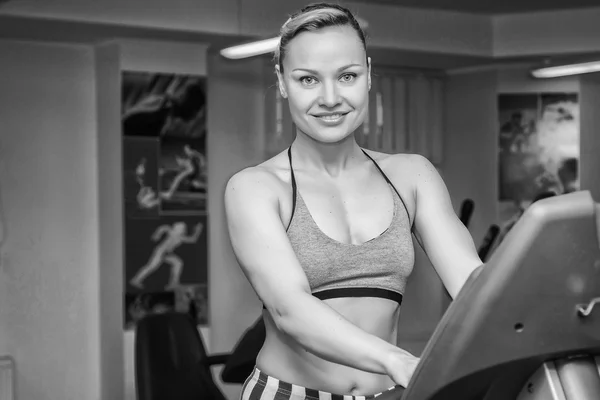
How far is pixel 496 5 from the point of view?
8.09 meters

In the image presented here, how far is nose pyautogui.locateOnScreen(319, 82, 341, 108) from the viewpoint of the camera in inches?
57.0

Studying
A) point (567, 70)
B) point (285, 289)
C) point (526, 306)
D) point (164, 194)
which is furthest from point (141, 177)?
point (526, 306)

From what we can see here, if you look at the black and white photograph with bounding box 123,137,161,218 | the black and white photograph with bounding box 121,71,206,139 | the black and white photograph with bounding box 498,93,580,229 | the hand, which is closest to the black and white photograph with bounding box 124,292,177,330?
the black and white photograph with bounding box 123,137,161,218

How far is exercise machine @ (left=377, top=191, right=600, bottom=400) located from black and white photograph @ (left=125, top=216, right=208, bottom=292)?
6.22 m

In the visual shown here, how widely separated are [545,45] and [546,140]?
3.49ft

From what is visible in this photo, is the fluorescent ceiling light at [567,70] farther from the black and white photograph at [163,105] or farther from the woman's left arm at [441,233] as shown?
the woman's left arm at [441,233]

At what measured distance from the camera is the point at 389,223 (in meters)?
1.59

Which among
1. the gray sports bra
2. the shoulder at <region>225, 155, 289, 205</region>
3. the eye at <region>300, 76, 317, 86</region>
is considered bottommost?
the gray sports bra

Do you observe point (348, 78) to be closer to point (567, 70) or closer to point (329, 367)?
point (329, 367)

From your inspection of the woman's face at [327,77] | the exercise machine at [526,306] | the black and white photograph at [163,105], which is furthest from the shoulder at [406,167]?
the black and white photograph at [163,105]

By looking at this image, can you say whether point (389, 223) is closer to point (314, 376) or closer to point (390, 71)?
point (314, 376)

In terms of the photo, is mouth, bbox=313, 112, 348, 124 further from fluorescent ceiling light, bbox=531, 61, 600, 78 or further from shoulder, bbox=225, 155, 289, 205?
fluorescent ceiling light, bbox=531, 61, 600, 78

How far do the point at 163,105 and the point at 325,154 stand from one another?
5558 millimetres

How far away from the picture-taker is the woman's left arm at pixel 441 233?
1476 millimetres
